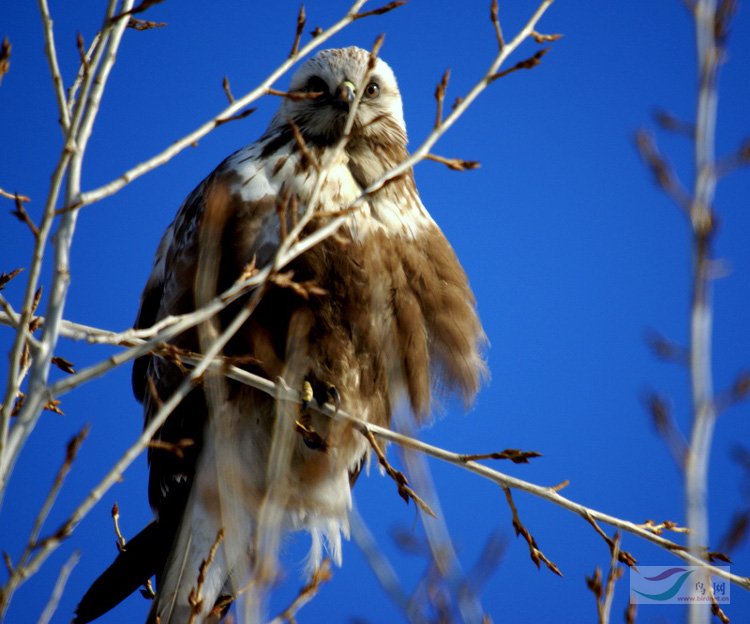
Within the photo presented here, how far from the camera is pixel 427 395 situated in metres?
3.98

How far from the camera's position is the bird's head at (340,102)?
13.7ft

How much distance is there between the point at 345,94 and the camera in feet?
13.7

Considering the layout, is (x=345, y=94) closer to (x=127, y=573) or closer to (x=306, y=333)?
(x=306, y=333)

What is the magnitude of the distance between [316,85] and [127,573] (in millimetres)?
2352

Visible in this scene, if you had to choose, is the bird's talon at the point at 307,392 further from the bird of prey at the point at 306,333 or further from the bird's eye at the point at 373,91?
the bird's eye at the point at 373,91

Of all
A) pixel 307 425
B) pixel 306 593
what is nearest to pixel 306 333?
pixel 307 425

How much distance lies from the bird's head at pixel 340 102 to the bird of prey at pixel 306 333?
0.03 feet

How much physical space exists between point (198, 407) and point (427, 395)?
965mm

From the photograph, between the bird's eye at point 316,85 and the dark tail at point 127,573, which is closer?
the dark tail at point 127,573

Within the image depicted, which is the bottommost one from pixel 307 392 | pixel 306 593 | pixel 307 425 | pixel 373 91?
pixel 306 593

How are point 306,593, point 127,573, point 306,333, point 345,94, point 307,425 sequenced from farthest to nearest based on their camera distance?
point 345,94
point 127,573
point 307,425
point 306,333
point 306,593

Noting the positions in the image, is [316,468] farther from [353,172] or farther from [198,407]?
[353,172]

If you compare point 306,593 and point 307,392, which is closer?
point 306,593

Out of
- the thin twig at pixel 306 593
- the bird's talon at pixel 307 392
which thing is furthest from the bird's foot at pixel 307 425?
the thin twig at pixel 306 593
